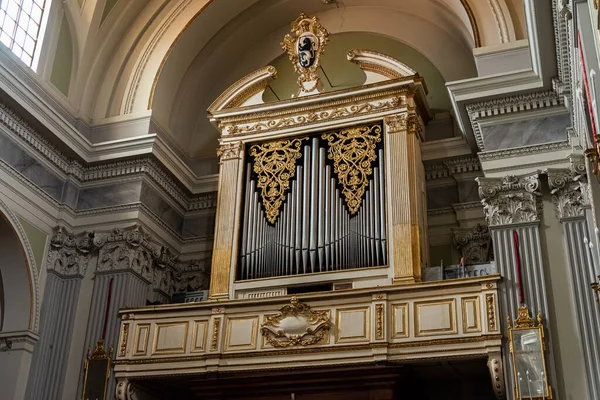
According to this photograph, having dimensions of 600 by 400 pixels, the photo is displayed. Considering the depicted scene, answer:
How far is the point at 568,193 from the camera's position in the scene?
1066 cm

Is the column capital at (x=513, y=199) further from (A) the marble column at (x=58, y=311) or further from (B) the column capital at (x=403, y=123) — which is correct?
(A) the marble column at (x=58, y=311)

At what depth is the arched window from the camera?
12.5m

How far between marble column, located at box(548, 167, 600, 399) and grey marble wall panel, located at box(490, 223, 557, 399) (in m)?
0.36

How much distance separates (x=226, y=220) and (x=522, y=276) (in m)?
4.49

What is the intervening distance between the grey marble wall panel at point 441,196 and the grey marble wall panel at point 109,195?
460 centimetres

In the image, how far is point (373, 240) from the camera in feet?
38.1

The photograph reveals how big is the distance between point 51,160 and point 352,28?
19.2 feet

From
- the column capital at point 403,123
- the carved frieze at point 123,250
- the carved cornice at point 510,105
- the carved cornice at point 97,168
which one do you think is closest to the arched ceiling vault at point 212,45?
the carved cornice at point 97,168

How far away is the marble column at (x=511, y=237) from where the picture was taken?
33.5 ft

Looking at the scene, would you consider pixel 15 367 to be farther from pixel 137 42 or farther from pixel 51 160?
pixel 137 42

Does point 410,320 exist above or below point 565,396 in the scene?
above

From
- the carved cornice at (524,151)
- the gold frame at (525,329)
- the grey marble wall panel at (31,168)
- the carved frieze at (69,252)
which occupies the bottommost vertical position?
the gold frame at (525,329)

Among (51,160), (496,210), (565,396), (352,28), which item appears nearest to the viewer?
(565,396)

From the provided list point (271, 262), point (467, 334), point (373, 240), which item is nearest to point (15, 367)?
point (271, 262)
